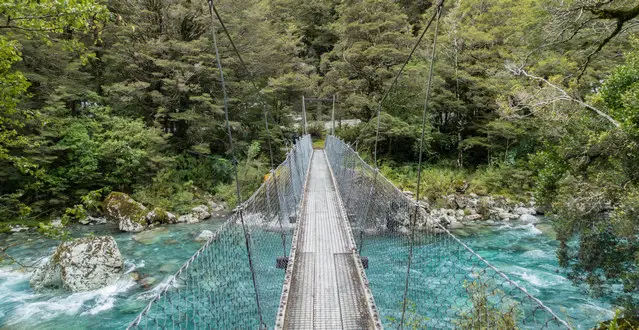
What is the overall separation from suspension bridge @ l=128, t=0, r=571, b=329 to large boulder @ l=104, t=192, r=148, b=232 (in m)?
3.73

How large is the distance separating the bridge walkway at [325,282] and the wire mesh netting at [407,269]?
0.28 metres

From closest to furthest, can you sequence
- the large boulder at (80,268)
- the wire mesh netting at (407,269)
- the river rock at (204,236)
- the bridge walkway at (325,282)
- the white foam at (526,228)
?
the bridge walkway at (325,282) < the wire mesh netting at (407,269) < the large boulder at (80,268) < the river rock at (204,236) < the white foam at (526,228)

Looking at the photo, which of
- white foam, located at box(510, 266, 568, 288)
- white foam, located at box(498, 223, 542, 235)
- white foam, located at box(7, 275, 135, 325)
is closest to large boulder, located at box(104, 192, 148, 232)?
white foam, located at box(7, 275, 135, 325)

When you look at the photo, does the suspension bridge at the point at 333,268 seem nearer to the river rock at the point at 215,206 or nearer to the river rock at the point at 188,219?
the river rock at the point at 188,219

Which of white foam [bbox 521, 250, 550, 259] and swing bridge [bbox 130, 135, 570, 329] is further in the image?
white foam [bbox 521, 250, 550, 259]

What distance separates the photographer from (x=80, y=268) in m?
4.69

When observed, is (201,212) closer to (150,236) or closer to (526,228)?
(150,236)

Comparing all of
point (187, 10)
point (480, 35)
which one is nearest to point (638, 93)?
point (480, 35)

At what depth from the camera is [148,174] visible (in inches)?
341

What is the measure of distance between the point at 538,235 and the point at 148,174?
30.4 ft

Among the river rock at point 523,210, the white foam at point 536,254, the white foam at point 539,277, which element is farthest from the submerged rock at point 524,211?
the white foam at point 539,277

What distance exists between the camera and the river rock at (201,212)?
812 cm

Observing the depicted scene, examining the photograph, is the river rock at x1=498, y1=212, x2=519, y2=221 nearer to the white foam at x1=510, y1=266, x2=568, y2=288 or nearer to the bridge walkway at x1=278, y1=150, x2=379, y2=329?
the white foam at x1=510, y1=266, x2=568, y2=288

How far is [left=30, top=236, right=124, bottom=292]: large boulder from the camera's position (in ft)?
15.1
